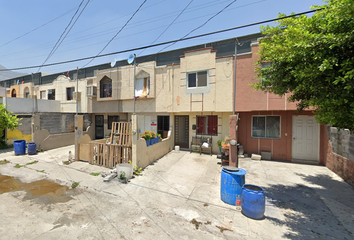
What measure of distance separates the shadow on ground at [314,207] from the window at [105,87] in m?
14.5

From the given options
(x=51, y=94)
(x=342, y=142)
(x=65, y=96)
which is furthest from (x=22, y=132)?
(x=342, y=142)

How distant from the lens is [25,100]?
1574 centimetres

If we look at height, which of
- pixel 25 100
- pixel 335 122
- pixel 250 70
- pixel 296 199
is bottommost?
pixel 296 199

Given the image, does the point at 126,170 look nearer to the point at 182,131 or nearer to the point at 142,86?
the point at 182,131

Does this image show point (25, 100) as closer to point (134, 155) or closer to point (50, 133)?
point (50, 133)

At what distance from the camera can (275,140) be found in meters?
10.2

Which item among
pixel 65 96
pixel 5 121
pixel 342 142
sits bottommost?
pixel 342 142

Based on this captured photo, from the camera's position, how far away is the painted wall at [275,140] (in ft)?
32.4

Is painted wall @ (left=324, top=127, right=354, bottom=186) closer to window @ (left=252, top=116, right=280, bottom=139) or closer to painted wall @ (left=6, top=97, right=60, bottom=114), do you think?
window @ (left=252, top=116, right=280, bottom=139)

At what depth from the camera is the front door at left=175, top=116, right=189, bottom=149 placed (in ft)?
42.6

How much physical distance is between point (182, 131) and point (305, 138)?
8221mm

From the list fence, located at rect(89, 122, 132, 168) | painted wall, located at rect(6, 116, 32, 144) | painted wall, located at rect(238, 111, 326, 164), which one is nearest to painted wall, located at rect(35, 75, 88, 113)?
painted wall, located at rect(6, 116, 32, 144)

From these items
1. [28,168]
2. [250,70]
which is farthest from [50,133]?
[250,70]

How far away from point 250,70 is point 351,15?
6567 mm
